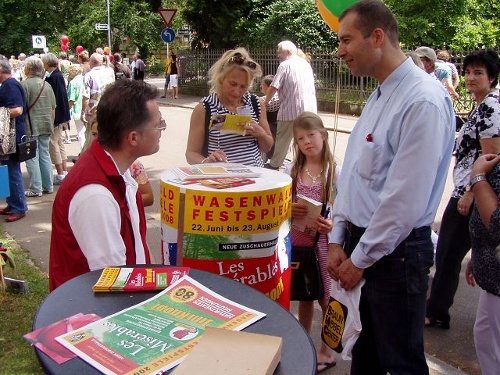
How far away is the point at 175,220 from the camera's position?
8.14ft

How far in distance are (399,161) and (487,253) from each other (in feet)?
2.41

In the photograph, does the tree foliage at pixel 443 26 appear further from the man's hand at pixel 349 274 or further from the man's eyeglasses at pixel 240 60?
the man's hand at pixel 349 274

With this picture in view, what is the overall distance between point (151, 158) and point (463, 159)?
24.1 feet

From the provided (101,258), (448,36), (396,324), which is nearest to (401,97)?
(396,324)

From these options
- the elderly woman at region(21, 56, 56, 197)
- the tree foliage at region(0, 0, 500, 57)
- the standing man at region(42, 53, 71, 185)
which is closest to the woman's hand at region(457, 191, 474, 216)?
the elderly woman at region(21, 56, 56, 197)

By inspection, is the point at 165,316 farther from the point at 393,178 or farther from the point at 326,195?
the point at 326,195

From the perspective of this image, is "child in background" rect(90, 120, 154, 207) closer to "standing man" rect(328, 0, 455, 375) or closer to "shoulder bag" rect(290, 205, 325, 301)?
"shoulder bag" rect(290, 205, 325, 301)

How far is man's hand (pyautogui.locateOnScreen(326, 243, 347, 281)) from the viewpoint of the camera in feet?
7.88

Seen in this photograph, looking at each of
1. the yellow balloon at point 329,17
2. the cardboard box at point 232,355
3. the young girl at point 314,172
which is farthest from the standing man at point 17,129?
the cardboard box at point 232,355

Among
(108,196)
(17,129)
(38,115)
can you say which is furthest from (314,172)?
(38,115)

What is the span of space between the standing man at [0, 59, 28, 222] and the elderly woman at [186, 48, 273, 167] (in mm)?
3825

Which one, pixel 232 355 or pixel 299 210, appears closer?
pixel 232 355

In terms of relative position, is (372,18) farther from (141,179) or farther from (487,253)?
(141,179)

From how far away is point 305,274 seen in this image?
10.3 ft
